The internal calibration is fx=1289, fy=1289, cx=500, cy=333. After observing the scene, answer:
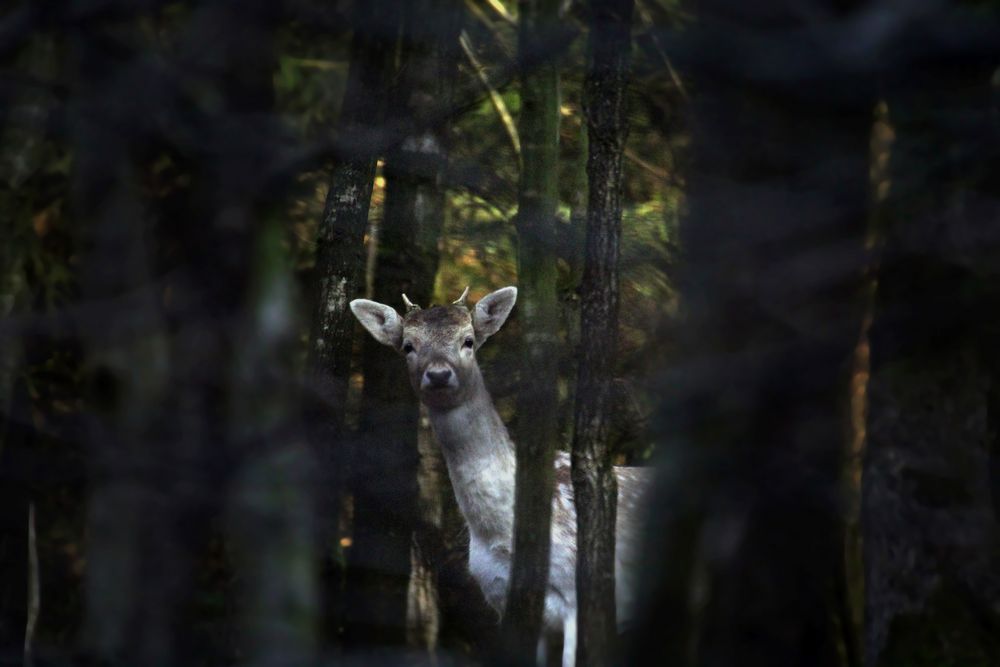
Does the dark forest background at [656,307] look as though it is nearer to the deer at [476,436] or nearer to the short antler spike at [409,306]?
the deer at [476,436]

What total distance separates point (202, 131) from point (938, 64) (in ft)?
5.66

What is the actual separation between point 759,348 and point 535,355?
2.91m

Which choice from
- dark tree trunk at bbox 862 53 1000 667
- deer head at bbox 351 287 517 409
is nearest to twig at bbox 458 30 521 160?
deer head at bbox 351 287 517 409

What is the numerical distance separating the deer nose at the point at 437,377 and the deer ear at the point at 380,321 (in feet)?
0.93

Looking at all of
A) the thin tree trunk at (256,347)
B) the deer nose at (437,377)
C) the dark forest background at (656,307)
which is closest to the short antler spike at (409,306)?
the deer nose at (437,377)

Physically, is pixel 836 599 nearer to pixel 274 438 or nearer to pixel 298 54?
pixel 274 438

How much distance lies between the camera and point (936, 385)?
346 centimetres

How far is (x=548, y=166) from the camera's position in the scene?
217 inches

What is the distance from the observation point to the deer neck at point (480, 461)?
6.13 m

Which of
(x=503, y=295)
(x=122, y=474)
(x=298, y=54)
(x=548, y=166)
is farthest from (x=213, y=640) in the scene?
(x=298, y=54)

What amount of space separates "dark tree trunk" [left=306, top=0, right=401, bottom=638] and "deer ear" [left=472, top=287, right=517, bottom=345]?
0.69m

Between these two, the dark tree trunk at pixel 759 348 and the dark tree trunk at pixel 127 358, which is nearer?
the dark tree trunk at pixel 759 348

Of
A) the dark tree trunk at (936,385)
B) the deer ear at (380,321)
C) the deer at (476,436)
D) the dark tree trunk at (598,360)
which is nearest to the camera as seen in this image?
the dark tree trunk at (936,385)

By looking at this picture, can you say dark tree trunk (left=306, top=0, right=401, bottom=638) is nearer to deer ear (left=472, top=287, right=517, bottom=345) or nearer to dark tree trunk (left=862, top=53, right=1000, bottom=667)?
deer ear (left=472, top=287, right=517, bottom=345)
